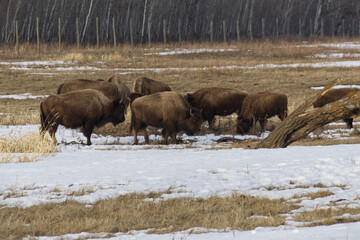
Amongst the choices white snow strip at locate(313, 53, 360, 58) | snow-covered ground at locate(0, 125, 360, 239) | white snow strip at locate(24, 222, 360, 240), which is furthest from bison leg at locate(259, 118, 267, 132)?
white snow strip at locate(313, 53, 360, 58)

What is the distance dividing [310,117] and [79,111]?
5963mm

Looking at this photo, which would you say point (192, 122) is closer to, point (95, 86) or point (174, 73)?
point (95, 86)

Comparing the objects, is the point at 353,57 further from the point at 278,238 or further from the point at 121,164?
the point at 278,238

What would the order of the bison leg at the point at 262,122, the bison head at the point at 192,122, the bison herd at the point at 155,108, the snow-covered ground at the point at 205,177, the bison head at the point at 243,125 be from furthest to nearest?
the bison leg at the point at 262,122, the bison head at the point at 243,125, the bison head at the point at 192,122, the bison herd at the point at 155,108, the snow-covered ground at the point at 205,177

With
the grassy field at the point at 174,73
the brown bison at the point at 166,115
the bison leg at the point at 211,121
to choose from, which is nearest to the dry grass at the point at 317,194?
the brown bison at the point at 166,115

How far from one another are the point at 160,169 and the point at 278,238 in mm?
3935

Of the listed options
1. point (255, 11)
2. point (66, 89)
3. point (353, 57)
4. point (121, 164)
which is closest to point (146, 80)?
point (66, 89)

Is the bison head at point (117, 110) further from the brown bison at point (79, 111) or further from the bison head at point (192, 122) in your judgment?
the bison head at point (192, 122)

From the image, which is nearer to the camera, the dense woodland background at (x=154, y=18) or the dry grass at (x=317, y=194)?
the dry grass at (x=317, y=194)

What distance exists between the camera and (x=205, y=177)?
26.9ft

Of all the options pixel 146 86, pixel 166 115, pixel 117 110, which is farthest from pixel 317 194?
pixel 146 86

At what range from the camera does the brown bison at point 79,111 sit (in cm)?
1331

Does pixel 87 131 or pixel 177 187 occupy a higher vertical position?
pixel 177 187

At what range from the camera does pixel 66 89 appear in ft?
53.7
